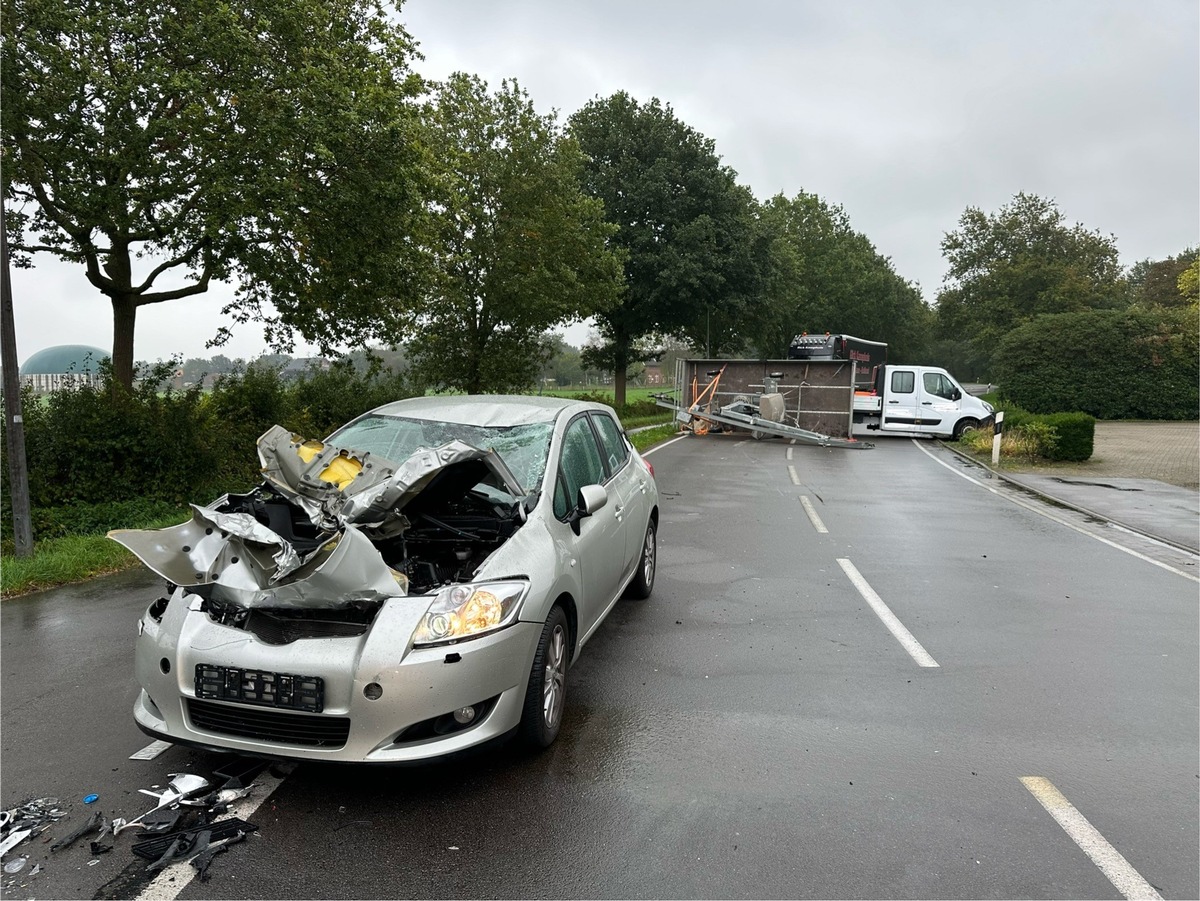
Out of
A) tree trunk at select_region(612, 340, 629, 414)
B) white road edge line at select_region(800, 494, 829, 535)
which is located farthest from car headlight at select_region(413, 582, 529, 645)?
tree trunk at select_region(612, 340, 629, 414)

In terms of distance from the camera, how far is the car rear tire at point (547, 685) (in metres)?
3.61

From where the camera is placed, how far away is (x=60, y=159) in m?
8.78

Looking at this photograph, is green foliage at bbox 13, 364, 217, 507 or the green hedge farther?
the green hedge

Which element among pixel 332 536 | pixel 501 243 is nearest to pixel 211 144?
pixel 332 536

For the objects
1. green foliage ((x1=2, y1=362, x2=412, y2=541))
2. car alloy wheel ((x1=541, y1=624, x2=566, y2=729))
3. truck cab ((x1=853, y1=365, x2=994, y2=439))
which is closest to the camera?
car alloy wheel ((x1=541, y1=624, x2=566, y2=729))

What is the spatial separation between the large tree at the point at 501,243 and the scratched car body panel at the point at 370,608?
17414 mm

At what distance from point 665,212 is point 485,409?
96.6ft

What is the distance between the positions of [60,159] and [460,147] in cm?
1577

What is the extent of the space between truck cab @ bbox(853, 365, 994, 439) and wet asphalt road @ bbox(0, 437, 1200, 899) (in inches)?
733

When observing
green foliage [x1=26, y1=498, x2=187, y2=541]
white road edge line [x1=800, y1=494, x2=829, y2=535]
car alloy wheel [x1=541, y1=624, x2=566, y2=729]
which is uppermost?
car alloy wheel [x1=541, y1=624, x2=566, y2=729]

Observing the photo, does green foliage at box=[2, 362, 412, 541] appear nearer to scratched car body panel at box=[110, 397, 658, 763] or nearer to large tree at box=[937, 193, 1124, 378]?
scratched car body panel at box=[110, 397, 658, 763]

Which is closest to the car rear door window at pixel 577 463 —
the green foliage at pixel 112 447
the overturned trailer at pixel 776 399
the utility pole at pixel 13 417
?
the utility pole at pixel 13 417

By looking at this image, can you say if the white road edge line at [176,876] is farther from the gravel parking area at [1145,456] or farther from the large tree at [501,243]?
the large tree at [501,243]

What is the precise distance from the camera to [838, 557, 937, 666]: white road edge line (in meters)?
5.30
